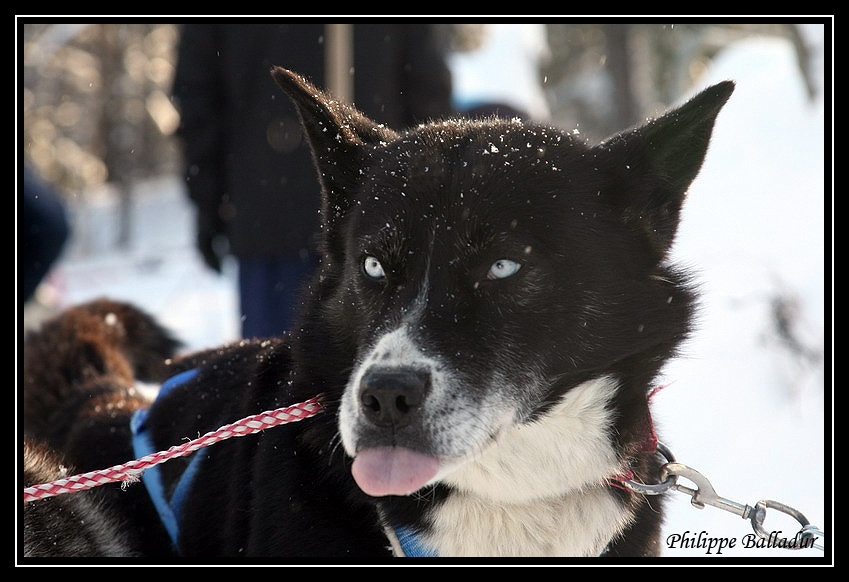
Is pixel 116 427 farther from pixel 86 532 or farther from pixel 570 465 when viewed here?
pixel 570 465

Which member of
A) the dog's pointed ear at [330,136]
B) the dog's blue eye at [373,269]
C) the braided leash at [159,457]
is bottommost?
the braided leash at [159,457]

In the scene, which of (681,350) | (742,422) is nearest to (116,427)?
(681,350)

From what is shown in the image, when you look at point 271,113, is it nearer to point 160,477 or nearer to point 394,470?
point 160,477

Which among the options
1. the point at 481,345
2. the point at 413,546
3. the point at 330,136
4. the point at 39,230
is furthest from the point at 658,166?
the point at 39,230

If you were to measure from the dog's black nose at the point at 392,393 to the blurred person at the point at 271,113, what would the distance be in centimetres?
230

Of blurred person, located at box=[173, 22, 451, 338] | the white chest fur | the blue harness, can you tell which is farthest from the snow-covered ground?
the blue harness

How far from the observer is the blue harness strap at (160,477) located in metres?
2.26

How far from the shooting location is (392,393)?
65.2 inches

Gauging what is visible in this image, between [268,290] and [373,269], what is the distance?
90.8 inches

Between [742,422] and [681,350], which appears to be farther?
[742,422]

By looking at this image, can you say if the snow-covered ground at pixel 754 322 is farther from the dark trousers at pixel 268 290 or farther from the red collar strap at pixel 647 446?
the dark trousers at pixel 268 290

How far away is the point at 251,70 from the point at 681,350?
2663 mm
